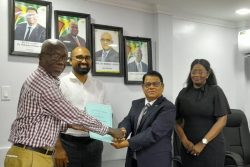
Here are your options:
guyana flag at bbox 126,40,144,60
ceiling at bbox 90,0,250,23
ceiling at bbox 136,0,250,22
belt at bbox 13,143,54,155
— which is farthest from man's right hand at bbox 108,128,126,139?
ceiling at bbox 136,0,250,22

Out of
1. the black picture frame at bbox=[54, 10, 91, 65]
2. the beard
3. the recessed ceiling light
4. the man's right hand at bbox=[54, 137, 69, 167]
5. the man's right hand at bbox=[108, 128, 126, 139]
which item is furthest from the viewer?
the recessed ceiling light

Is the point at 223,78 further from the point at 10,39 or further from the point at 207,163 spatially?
the point at 10,39

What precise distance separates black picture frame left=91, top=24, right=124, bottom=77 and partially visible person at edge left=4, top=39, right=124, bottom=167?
1.42m

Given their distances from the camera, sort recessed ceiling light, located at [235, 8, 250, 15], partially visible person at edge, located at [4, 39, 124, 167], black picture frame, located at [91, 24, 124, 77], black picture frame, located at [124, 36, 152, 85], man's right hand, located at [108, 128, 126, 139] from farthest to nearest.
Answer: recessed ceiling light, located at [235, 8, 250, 15] < black picture frame, located at [124, 36, 152, 85] < black picture frame, located at [91, 24, 124, 77] < man's right hand, located at [108, 128, 126, 139] < partially visible person at edge, located at [4, 39, 124, 167]

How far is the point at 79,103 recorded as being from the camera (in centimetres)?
243

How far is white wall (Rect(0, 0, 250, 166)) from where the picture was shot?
263 cm

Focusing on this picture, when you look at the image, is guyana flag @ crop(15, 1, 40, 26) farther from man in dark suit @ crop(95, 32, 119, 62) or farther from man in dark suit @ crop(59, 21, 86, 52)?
man in dark suit @ crop(95, 32, 119, 62)

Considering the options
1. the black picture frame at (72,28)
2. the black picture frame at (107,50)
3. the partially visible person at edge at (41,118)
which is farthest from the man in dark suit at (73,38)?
the partially visible person at edge at (41,118)

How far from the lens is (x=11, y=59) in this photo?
104 inches

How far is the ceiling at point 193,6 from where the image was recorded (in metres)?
3.44

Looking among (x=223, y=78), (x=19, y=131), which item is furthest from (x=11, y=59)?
(x=223, y=78)

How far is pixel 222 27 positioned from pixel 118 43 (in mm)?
1723

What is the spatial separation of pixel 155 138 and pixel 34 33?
136cm

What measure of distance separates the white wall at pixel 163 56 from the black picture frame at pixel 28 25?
54 millimetres
